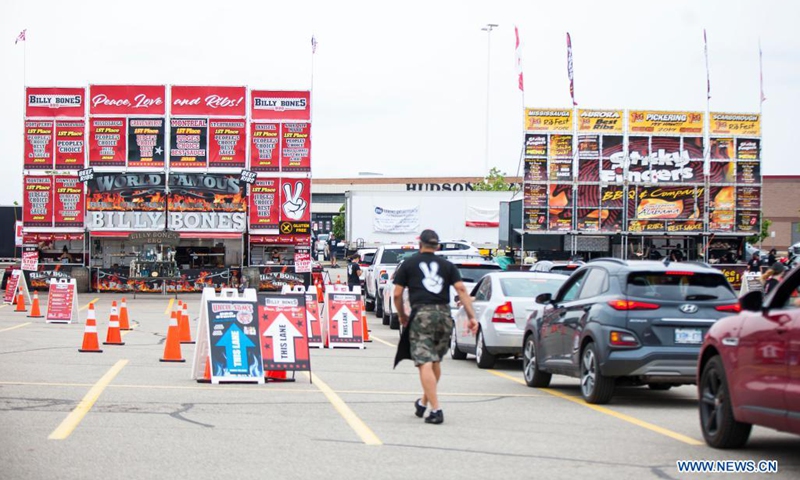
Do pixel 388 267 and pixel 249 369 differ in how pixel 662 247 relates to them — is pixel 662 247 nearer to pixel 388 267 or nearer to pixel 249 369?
pixel 388 267

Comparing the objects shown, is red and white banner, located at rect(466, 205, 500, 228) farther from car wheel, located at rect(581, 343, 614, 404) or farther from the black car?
car wheel, located at rect(581, 343, 614, 404)

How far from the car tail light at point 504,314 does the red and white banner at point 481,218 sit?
42412 millimetres

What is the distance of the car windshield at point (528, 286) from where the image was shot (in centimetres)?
1677

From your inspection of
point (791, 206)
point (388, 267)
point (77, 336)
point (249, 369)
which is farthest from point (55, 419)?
point (791, 206)

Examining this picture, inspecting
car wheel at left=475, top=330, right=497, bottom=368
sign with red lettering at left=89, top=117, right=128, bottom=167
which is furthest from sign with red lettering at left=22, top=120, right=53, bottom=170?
car wheel at left=475, top=330, right=497, bottom=368

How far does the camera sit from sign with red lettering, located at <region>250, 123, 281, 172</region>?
151ft

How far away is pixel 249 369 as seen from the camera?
45.1 feet

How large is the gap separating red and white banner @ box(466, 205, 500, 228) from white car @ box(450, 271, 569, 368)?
41.0 metres

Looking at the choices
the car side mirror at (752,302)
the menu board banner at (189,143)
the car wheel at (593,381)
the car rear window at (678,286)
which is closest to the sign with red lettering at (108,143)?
the menu board banner at (189,143)

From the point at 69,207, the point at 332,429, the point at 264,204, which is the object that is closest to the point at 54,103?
the point at 69,207

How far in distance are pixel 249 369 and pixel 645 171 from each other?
3249 cm

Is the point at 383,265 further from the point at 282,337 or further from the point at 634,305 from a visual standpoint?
the point at 634,305

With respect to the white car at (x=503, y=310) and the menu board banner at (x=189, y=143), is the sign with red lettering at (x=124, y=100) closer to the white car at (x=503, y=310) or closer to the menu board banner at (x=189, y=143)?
the menu board banner at (x=189, y=143)

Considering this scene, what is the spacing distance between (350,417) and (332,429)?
0.87m
